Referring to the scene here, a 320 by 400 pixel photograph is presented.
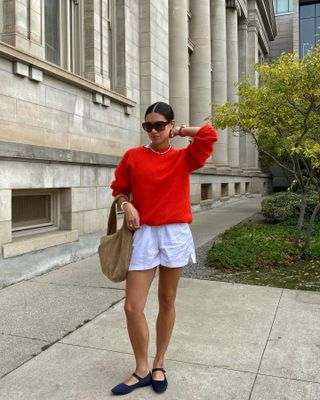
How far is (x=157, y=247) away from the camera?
3006mm

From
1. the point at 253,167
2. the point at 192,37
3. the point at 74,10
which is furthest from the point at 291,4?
the point at 74,10

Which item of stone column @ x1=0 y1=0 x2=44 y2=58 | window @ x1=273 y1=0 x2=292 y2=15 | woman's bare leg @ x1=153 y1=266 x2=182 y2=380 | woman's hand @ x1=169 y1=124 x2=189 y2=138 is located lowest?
woman's bare leg @ x1=153 y1=266 x2=182 y2=380

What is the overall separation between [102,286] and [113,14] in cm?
816

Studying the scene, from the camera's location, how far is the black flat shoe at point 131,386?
3051 millimetres

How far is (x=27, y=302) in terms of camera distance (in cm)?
527

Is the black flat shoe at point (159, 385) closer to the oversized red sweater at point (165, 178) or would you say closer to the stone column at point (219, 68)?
the oversized red sweater at point (165, 178)

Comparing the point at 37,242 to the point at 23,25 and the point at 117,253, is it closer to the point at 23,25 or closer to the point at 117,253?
the point at 23,25

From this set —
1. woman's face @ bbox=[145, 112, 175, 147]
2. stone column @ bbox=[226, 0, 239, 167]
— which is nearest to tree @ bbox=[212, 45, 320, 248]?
woman's face @ bbox=[145, 112, 175, 147]

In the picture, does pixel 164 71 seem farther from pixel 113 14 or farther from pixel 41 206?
pixel 41 206

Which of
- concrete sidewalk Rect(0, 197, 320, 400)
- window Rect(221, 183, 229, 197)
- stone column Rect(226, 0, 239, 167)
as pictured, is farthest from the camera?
stone column Rect(226, 0, 239, 167)

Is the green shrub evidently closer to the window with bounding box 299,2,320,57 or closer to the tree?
the tree

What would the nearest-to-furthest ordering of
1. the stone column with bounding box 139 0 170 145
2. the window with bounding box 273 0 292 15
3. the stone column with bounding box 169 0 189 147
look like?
the stone column with bounding box 139 0 170 145 → the stone column with bounding box 169 0 189 147 → the window with bounding box 273 0 292 15

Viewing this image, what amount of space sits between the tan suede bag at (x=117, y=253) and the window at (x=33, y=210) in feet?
12.9

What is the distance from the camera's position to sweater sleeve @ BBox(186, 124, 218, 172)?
9.62ft
